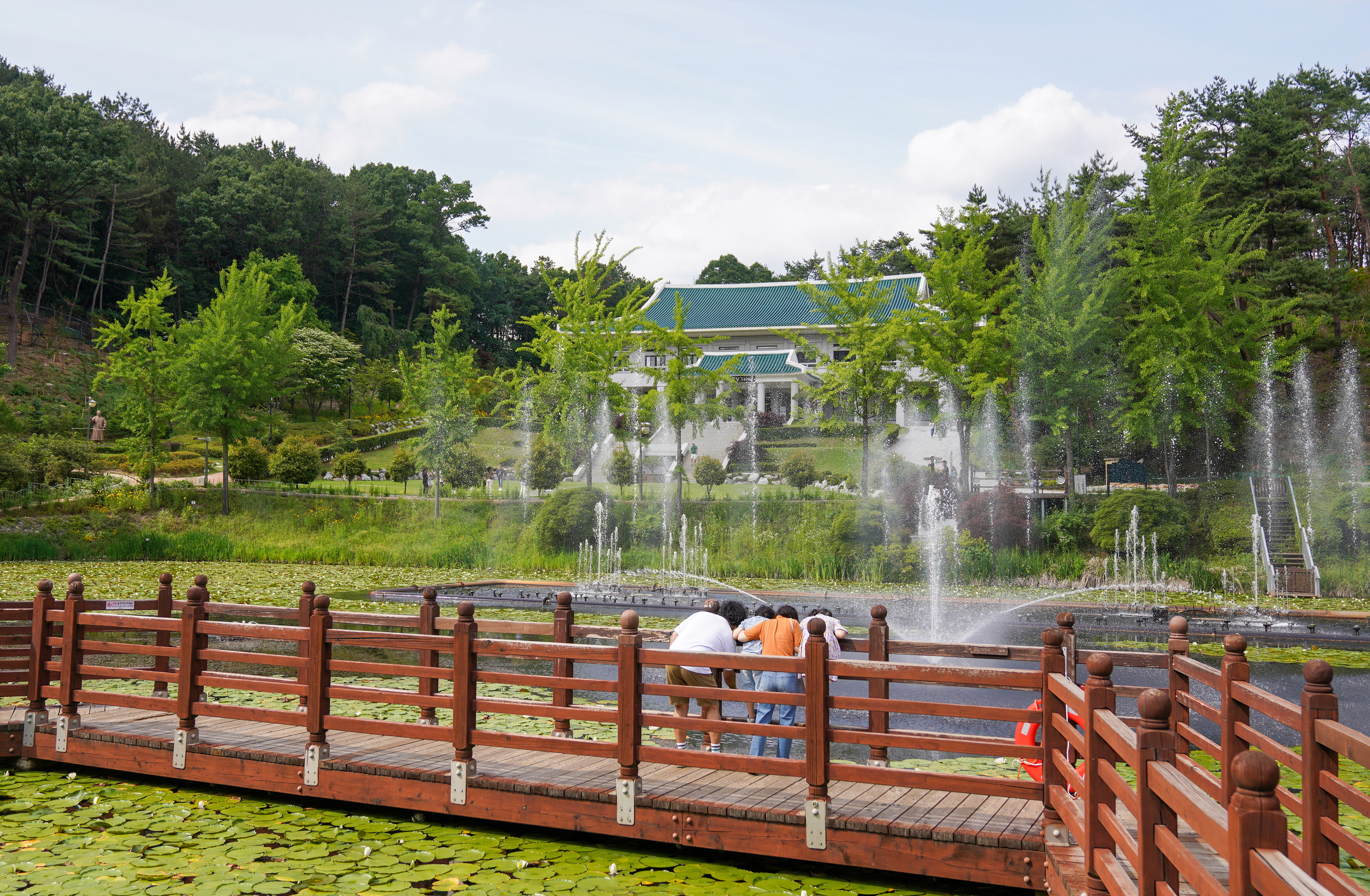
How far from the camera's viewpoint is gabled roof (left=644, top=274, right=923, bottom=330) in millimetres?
50406

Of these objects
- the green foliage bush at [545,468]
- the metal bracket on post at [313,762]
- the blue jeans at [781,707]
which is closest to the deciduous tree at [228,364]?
the green foliage bush at [545,468]

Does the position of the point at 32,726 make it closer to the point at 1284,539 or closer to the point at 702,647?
the point at 702,647

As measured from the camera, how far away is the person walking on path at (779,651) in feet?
23.1

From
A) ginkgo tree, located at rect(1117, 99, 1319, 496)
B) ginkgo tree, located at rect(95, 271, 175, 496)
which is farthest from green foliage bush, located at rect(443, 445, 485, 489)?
ginkgo tree, located at rect(1117, 99, 1319, 496)

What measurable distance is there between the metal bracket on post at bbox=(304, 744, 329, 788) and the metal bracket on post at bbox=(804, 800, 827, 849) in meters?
3.49

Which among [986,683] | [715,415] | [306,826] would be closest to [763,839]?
[986,683]

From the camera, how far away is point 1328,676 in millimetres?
3844

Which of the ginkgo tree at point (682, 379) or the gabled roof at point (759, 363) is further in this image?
the gabled roof at point (759, 363)

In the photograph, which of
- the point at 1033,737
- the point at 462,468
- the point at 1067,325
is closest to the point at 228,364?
the point at 462,468

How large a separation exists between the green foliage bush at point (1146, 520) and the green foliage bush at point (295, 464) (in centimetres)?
2383

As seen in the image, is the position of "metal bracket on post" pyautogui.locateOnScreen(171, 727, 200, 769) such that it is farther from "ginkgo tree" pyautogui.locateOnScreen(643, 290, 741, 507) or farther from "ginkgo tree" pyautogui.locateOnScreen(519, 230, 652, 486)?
"ginkgo tree" pyautogui.locateOnScreen(519, 230, 652, 486)

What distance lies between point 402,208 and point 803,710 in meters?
65.1

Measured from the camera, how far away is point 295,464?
32062 millimetres

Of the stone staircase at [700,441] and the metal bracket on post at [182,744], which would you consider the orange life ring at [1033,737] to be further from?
the stone staircase at [700,441]
